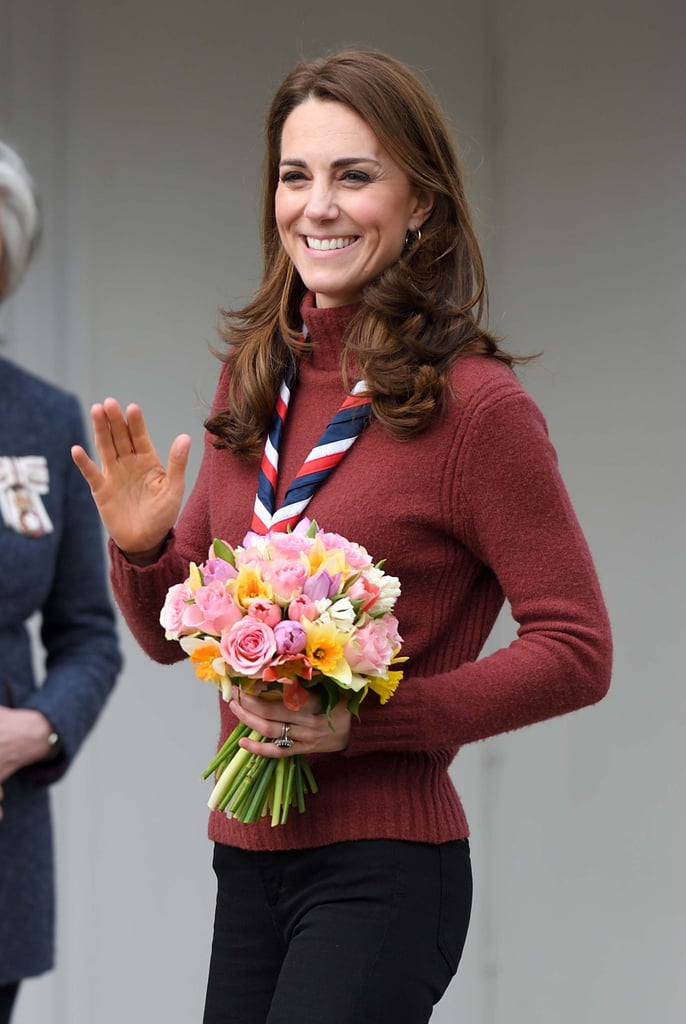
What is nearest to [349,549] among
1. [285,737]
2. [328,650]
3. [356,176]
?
[328,650]

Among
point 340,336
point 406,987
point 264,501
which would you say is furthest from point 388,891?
point 340,336

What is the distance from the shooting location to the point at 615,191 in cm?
399

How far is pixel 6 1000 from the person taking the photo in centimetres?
268

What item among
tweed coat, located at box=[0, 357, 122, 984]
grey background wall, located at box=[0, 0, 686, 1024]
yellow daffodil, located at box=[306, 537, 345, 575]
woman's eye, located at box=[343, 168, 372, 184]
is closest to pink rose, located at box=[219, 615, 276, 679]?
yellow daffodil, located at box=[306, 537, 345, 575]

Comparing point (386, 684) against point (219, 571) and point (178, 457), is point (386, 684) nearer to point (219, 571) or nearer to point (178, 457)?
point (219, 571)

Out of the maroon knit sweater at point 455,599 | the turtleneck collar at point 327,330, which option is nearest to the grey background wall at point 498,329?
the turtleneck collar at point 327,330

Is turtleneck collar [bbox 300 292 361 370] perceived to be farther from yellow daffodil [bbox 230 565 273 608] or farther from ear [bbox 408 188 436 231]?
yellow daffodil [bbox 230 565 273 608]

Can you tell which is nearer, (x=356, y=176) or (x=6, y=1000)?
(x=356, y=176)

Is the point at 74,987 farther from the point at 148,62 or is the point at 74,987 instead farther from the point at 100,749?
the point at 148,62

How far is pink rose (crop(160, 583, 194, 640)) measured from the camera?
203 centimetres

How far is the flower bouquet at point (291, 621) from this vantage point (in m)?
1.94

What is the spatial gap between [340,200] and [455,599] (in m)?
0.59

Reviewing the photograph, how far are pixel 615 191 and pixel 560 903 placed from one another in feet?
6.00

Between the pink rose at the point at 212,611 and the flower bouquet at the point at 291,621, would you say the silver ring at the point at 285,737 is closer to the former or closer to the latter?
the flower bouquet at the point at 291,621
